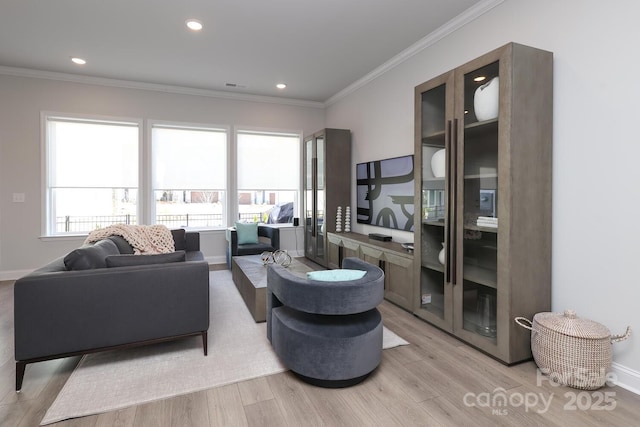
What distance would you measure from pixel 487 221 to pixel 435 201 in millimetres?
557

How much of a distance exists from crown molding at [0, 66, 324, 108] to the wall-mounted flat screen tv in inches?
78.6

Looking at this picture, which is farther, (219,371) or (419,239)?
(419,239)

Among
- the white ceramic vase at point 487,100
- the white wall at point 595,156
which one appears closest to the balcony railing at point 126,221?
the white ceramic vase at point 487,100

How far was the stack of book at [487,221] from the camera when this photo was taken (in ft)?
7.88

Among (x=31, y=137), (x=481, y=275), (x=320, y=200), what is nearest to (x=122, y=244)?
(x=31, y=137)

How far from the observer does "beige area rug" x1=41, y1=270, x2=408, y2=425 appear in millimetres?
1902

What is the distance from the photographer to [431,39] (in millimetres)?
3559

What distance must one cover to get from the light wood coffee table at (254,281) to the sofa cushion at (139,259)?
2.81 feet

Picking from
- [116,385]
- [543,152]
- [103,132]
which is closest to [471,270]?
[543,152]

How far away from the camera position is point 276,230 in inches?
199

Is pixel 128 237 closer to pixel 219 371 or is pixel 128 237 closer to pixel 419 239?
pixel 219 371

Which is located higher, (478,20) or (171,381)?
(478,20)

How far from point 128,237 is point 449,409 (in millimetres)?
3408

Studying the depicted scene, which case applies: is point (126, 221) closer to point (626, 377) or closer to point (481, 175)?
point (481, 175)
